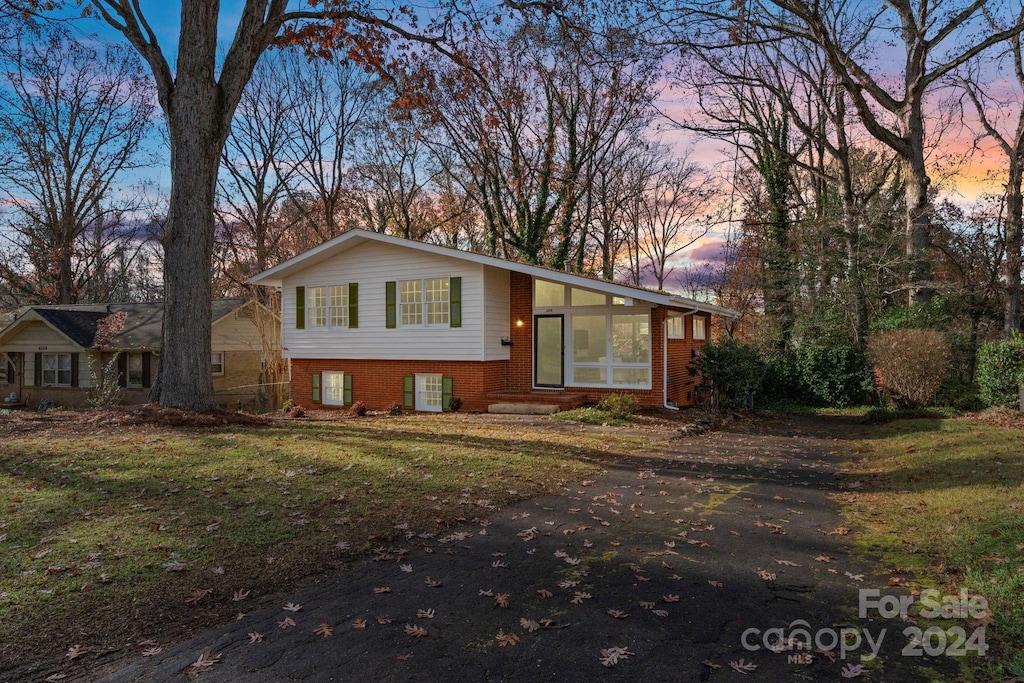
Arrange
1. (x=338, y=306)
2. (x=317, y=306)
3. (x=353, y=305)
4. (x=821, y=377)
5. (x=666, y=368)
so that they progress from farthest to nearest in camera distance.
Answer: (x=317, y=306) < (x=338, y=306) < (x=821, y=377) < (x=353, y=305) < (x=666, y=368)

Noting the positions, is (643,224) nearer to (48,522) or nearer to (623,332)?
(623,332)

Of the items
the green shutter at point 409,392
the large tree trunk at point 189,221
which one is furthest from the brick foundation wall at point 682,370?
the large tree trunk at point 189,221

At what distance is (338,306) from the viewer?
19.0 metres

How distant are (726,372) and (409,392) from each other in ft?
30.0

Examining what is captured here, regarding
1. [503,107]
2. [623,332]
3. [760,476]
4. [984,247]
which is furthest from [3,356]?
[984,247]

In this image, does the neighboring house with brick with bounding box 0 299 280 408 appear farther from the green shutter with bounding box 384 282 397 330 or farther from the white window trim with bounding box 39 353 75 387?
the green shutter with bounding box 384 282 397 330

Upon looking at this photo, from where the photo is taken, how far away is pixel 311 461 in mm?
8070

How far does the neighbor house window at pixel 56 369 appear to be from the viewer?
88.2 feet

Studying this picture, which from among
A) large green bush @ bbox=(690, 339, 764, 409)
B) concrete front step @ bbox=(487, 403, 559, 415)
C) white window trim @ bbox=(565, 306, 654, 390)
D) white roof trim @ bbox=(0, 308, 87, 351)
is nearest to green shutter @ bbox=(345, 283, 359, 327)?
concrete front step @ bbox=(487, 403, 559, 415)

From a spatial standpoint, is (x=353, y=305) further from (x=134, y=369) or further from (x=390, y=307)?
(x=134, y=369)

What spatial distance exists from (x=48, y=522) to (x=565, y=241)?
22222 mm

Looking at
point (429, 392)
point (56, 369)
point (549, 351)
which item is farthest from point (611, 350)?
point (56, 369)

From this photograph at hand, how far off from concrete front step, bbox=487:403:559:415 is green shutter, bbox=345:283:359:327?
5304 millimetres

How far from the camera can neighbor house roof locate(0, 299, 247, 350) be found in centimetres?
2523
